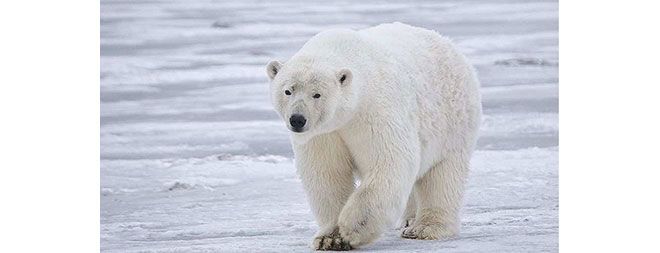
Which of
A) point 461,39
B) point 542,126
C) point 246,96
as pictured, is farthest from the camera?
point 461,39

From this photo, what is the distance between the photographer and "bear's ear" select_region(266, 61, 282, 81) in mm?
5254

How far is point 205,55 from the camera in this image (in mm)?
9344

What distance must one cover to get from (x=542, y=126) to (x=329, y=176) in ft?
9.28

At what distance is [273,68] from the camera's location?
17.3 feet

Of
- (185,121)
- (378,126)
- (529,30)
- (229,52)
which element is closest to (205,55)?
(229,52)

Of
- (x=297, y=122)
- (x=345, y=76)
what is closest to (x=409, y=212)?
(x=345, y=76)

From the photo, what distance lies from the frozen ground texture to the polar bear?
0.54 feet

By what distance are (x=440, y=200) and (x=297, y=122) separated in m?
0.93

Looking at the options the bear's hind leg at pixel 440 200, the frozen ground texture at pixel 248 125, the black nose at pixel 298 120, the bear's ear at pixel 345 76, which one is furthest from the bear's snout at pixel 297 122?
the bear's hind leg at pixel 440 200

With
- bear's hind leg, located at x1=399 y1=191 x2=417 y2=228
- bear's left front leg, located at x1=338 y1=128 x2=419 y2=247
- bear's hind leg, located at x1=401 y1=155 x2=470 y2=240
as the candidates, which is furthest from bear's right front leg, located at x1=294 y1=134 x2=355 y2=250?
bear's hind leg, located at x1=399 y1=191 x2=417 y2=228

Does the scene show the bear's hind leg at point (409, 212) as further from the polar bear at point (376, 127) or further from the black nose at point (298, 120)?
the black nose at point (298, 120)

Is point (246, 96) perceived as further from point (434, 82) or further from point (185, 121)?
point (434, 82)

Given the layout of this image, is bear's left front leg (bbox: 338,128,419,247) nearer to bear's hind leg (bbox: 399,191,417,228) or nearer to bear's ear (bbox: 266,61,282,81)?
bear's ear (bbox: 266,61,282,81)
